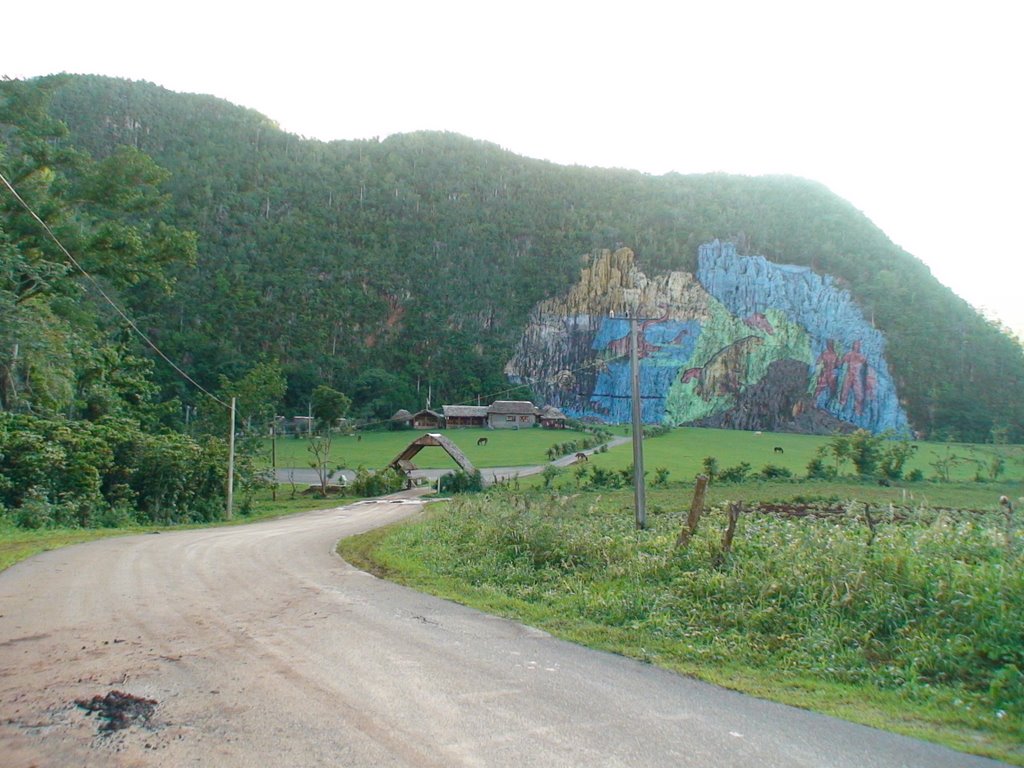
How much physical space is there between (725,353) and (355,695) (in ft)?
329

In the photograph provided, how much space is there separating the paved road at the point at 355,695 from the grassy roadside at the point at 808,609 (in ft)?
1.73

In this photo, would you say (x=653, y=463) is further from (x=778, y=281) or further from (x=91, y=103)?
(x=91, y=103)

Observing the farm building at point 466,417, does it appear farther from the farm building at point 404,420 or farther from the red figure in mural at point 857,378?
the red figure in mural at point 857,378

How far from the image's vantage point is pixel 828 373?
98312 mm

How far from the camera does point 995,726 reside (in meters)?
4.88

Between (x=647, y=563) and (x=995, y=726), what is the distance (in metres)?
4.72

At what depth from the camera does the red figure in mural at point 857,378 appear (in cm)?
9569

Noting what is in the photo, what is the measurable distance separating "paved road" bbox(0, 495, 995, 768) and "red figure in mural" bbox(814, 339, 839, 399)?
323 feet

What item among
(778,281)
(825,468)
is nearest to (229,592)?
(825,468)

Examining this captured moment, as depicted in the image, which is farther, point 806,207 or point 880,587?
point 806,207

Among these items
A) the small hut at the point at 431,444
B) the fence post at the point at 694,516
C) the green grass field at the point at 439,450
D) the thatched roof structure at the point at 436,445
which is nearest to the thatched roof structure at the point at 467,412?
the green grass field at the point at 439,450

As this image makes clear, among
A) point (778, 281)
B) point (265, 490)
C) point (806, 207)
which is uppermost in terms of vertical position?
point (806, 207)

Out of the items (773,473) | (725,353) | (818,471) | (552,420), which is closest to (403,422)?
(552,420)

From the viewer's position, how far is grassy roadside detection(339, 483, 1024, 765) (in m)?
5.45
